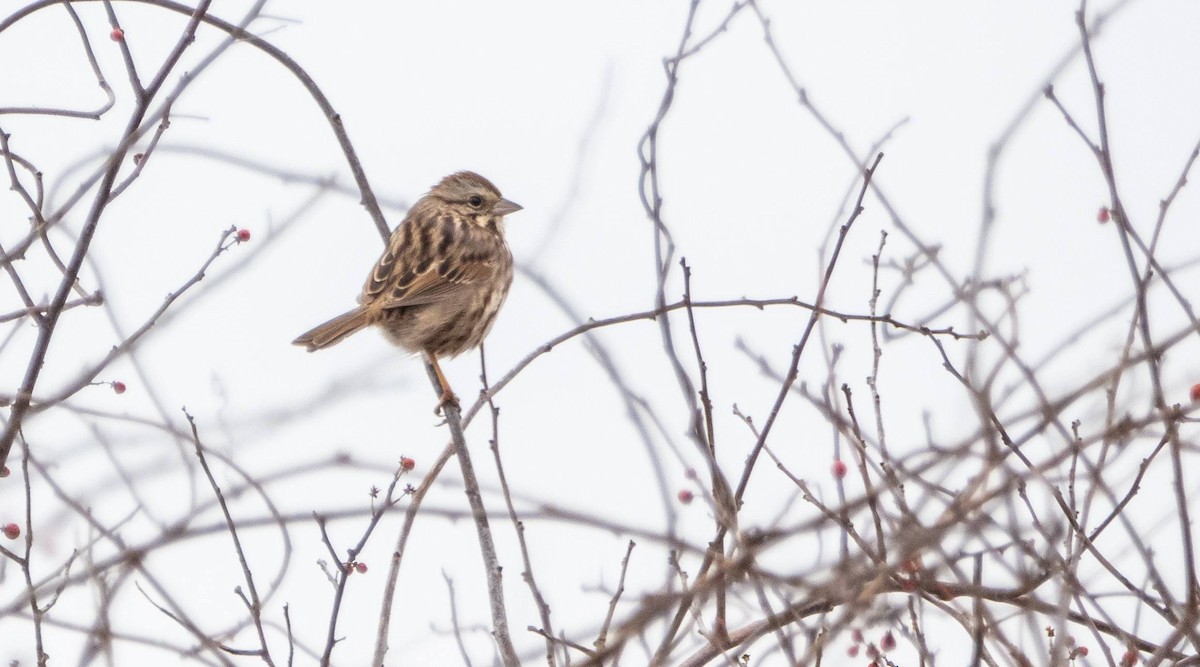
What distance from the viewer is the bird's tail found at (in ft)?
23.6

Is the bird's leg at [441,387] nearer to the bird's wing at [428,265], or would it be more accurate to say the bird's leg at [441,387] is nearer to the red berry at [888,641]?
the bird's wing at [428,265]

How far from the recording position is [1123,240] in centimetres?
348

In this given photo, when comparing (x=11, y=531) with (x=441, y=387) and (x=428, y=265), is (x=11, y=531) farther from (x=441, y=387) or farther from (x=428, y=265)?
(x=428, y=265)

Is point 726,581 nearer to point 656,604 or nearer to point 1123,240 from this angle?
point 656,604

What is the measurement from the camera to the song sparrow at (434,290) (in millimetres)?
7594

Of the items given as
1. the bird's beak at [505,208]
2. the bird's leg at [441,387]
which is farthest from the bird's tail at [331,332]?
the bird's beak at [505,208]

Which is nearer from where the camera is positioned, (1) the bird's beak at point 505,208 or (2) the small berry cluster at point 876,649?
(2) the small berry cluster at point 876,649

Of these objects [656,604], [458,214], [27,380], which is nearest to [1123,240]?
[656,604]

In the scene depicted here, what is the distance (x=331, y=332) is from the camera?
725cm

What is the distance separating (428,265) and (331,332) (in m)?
0.86

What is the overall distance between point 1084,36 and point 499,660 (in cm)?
210

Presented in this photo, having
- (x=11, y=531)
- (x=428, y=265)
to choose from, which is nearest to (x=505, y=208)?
(x=428, y=265)

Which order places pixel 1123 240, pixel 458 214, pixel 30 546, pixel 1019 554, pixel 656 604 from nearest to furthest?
pixel 656 604
pixel 1019 554
pixel 1123 240
pixel 30 546
pixel 458 214

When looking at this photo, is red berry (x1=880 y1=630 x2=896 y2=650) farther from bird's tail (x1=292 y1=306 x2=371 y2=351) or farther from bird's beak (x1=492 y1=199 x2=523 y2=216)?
bird's beak (x1=492 y1=199 x2=523 y2=216)
